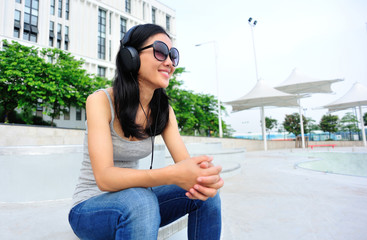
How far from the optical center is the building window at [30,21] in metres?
19.6

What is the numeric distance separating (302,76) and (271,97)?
695cm

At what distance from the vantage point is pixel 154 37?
1.22m

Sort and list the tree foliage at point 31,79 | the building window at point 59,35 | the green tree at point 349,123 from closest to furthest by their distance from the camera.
→ 1. the tree foliage at point 31,79
2. the building window at point 59,35
3. the green tree at point 349,123

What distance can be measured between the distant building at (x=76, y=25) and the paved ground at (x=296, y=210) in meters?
22.0

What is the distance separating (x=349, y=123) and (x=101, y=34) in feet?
147

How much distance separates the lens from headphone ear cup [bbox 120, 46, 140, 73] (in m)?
1.15

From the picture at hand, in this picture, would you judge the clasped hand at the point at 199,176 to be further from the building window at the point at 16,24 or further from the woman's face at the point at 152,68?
the building window at the point at 16,24

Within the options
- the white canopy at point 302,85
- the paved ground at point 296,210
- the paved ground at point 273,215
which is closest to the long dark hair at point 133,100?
the paved ground at point 273,215

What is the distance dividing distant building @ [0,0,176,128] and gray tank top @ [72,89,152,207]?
22.7 meters

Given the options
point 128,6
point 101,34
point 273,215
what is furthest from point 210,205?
point 128,6

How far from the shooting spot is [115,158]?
1.17 m

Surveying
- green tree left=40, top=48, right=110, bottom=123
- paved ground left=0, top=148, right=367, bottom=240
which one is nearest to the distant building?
green tree left=40, top=48, right=110, bottom=123

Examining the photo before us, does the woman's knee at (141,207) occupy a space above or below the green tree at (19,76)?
below

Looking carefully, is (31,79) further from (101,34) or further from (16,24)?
(101,34)
